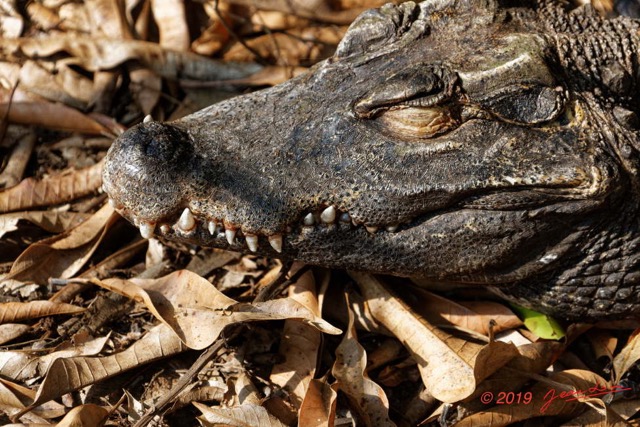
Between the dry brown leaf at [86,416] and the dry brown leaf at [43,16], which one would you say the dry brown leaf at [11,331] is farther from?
the dry brown leaf at [43,16]

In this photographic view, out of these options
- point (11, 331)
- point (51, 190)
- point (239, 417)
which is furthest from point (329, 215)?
point (51, 190)

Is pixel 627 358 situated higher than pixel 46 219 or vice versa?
pixel 46 219

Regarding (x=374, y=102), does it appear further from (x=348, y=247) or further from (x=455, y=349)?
(x=455, y=349)

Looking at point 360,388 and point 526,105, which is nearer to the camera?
point 526,105

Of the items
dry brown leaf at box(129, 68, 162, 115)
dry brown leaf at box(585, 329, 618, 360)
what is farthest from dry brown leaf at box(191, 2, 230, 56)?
dry brown leaf at box(585, 329, 618, 360)

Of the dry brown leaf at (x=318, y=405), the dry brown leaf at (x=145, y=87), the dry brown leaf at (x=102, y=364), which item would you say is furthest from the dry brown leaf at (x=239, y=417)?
the dry brown leaf at (x=145, y=87)

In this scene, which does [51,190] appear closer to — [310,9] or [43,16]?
[43,16]

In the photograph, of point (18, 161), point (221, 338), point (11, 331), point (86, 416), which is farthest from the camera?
point (18, 161)

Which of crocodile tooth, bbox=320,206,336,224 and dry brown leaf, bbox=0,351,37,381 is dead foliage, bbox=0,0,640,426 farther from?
crocodile tooth, bbox=320,206,336,224
